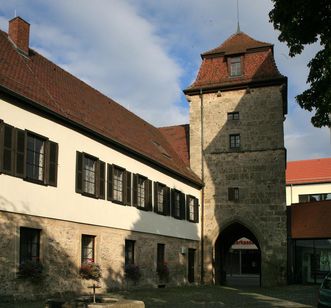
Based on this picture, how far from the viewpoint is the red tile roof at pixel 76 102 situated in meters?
18.1

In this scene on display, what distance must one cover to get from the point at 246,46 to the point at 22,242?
21.2 m

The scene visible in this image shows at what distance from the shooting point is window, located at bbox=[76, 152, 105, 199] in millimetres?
19375

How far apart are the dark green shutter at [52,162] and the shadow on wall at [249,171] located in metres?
15.1

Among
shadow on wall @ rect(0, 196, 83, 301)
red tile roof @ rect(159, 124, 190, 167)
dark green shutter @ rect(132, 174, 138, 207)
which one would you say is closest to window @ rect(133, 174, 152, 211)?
dark green shutter @ rect(132, 174, 138, 207)

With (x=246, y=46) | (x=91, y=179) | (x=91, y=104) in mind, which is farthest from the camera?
(x=246, y=46)

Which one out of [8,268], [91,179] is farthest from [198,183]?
[8,268]

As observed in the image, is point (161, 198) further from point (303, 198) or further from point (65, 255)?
point (303, 198)

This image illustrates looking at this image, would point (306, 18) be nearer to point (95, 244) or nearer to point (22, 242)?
point (22, 242)

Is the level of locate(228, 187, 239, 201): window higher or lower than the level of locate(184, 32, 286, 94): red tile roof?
lower

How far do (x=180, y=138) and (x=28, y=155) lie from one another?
18.8m

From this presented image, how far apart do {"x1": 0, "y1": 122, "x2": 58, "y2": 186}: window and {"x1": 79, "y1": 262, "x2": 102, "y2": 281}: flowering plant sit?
11.1 feet

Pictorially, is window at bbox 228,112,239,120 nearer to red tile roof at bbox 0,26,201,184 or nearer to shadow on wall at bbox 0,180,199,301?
red tile roof at bbox 0,26,201,184

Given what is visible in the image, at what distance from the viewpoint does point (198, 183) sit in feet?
103

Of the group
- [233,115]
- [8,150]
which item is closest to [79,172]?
[8,150]
